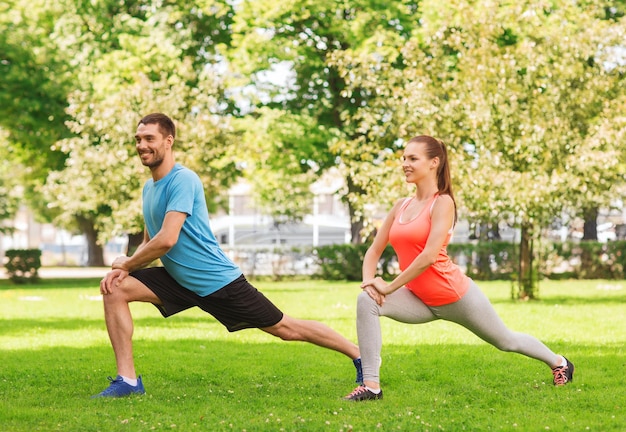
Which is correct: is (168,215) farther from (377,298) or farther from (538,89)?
(538,89)

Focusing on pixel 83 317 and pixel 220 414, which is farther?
pixel 83 317

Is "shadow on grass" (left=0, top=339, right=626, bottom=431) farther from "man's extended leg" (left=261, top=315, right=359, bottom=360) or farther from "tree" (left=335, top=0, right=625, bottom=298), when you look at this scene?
"tree" (left=335, top=0, right=625, bottom=298)

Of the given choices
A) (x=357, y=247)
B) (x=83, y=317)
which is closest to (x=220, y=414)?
(x=83, y=317)

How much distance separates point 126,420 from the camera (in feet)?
19.7

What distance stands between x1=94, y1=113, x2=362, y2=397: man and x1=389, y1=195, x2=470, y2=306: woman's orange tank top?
97 cm

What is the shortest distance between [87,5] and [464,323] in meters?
28.5

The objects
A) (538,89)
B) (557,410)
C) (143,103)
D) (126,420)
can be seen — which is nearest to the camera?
(126,420)

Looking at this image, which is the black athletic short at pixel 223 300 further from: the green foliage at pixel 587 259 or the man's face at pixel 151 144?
the green foliage at pixel 587 259

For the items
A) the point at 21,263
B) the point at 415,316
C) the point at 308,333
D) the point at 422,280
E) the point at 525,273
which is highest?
the point at 422,280

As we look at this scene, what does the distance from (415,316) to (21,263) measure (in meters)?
26.5

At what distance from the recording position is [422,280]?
679 centimetres

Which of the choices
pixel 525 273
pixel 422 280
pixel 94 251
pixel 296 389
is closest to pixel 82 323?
pixel 296 389

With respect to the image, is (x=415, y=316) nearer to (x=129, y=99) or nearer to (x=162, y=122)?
(x=162, y=122)

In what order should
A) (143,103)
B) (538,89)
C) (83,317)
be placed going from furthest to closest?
(143,103) < (538,89) < (83,317)
